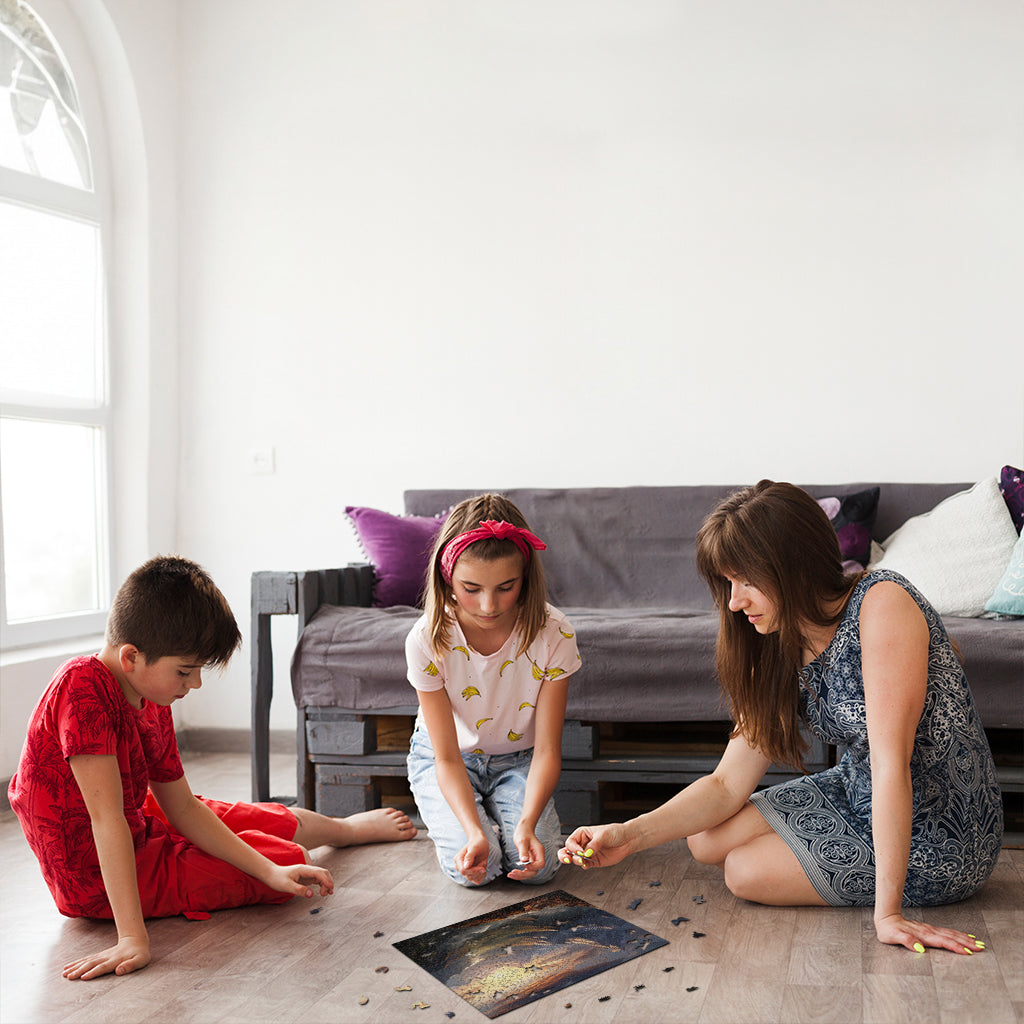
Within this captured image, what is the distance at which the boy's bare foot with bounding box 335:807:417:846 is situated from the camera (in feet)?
7.30

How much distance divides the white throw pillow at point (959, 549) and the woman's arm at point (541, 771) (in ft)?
3.26

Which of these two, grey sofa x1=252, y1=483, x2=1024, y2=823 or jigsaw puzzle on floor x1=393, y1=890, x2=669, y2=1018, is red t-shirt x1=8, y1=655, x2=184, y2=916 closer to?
jigsaw puzzle on floor x1=393, y1=890, x2=669, y2=1018

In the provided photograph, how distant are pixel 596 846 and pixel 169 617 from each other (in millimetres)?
770

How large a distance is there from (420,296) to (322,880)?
1.93m

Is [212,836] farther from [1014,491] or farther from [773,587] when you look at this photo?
[1014,491]

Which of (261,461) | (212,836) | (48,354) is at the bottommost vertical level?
(212,836)

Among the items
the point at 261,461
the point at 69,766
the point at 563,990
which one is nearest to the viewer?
the point at 563,990

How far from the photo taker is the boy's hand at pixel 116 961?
61.8 inches

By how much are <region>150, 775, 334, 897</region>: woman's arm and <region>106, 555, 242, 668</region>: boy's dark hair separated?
0.29 m

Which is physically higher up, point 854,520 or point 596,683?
point 854,520

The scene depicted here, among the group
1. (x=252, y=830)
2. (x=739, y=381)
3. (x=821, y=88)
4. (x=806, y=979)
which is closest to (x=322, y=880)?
(x=252, y=830)

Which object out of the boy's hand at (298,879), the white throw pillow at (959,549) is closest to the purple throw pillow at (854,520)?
the white throw pillow at (959,549)

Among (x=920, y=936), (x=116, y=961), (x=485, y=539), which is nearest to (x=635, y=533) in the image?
(x=485, y=539)

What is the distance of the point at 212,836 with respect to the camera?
1.83m
